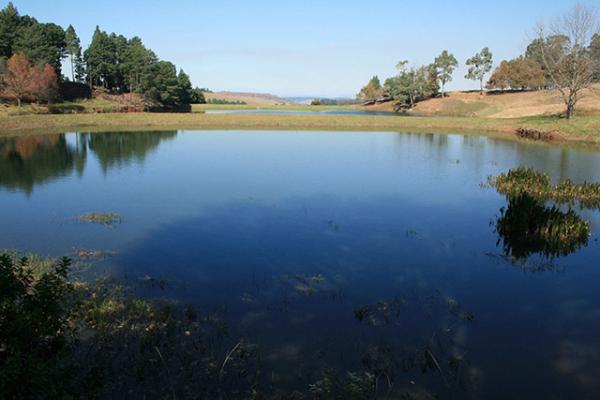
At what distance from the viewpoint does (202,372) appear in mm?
7801

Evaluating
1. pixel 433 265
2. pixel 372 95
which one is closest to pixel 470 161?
pixel 433 265

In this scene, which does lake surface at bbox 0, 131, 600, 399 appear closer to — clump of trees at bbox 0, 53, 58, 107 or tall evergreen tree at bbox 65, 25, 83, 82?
clump of trees at bbox 0, 53, 58, 107

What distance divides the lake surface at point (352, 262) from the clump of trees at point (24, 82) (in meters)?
45.6

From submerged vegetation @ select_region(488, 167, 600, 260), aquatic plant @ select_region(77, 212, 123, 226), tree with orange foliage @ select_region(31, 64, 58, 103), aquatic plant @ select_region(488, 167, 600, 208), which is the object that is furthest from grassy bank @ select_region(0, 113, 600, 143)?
aquatic plant @ select_region(77, 212, 123, 226)

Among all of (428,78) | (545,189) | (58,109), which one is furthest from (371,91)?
(545,189)

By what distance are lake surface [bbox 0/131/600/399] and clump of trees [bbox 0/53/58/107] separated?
150 ft

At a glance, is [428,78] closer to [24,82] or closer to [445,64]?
[445,64]

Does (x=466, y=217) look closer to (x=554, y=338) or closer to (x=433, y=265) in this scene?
(x=433, y=265)

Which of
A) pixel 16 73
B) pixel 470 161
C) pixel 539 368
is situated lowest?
pixel 539 368

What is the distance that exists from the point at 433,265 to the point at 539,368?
17.5 ft

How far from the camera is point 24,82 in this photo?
221ft

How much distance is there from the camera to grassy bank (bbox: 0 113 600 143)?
52.2 m

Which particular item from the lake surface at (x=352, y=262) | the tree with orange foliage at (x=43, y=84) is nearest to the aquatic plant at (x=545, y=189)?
the lake surface at (x=352, y=262)

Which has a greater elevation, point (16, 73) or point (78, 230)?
point (16, 73)
